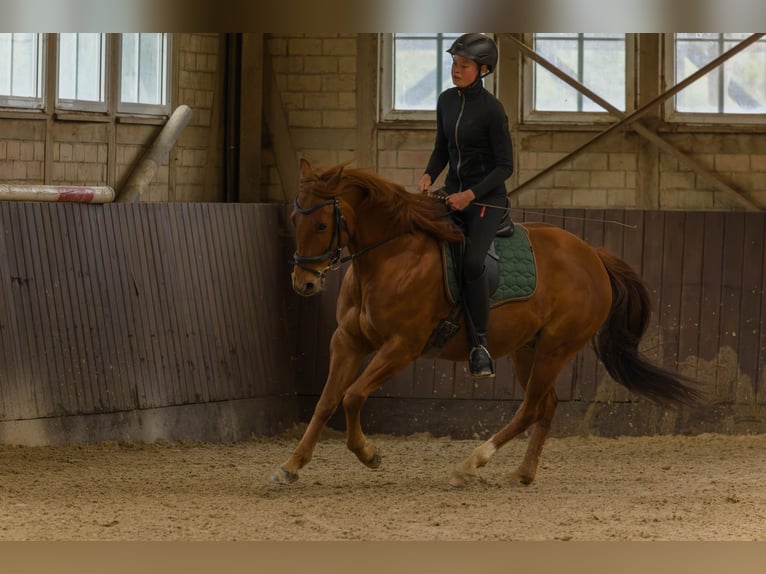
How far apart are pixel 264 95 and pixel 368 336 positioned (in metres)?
4.27

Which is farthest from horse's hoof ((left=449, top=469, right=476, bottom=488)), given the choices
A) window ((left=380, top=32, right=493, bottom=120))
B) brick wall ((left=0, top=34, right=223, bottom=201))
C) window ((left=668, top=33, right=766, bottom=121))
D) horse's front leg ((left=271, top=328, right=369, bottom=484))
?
window ((left=668, top=33, right=766, bottom=121))

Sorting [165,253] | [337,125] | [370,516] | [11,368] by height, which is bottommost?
[370,516]

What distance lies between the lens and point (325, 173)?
5.15 metres

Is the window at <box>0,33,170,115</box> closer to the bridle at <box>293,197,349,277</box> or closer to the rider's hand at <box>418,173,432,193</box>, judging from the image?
the rider's hand at <box>418,173,432,193</box>

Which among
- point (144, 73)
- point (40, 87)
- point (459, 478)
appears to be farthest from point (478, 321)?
point (144, 73)

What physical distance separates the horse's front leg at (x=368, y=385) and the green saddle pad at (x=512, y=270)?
408 millimetres

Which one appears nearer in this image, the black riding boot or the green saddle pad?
the black riding boot

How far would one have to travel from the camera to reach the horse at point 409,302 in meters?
5.15

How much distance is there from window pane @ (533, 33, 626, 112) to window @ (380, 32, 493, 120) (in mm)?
754

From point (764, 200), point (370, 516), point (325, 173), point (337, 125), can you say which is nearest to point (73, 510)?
point (370, 516)

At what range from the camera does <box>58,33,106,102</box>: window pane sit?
7.81 metres

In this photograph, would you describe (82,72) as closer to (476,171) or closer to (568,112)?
(476,171)

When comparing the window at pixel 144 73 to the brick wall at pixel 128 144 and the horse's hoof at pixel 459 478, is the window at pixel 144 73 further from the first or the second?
the horse's hoof at pixel 459 478

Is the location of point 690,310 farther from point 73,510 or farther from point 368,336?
point 73,510
